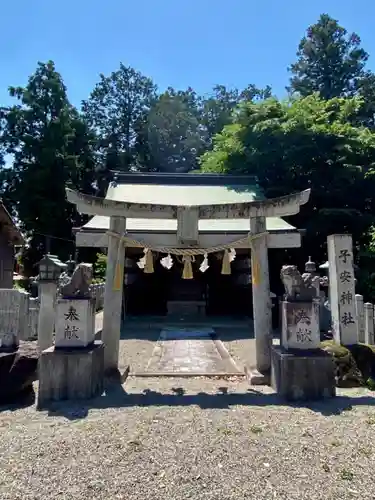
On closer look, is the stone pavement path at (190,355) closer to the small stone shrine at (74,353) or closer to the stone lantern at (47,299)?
the small stone shrine at (74,353)

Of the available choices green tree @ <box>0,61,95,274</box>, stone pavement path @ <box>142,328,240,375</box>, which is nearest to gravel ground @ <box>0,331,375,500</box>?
stone pavement path @ <box>142,328,240,375</box>

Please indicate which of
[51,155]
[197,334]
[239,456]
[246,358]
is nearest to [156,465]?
[239,456]

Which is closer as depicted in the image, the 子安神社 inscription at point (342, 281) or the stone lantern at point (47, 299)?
the 子安神社 inscription at point (342, 281)

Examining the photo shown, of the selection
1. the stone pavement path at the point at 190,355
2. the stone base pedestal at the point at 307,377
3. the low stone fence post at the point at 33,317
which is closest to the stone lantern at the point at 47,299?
the low stone fence post at the point at 33,317

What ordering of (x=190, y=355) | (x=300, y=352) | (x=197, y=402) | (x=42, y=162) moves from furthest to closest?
(x=42, y=162) < (x=190, y=355) < (x=300, y=352) < (x=197, y=402)

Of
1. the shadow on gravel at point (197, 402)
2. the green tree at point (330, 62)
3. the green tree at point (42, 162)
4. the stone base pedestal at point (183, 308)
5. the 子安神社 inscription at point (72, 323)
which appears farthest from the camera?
the green tree at point (330, 62)

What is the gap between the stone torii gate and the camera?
673cm

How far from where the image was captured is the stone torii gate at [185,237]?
6730mm

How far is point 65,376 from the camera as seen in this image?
5.65 m

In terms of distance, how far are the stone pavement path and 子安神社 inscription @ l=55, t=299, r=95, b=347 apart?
2322 millimetres

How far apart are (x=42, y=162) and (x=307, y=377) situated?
75.2 ft

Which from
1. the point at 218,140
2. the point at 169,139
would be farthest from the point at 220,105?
the point at 218,140

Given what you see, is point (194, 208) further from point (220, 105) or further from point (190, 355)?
point (220, 105)

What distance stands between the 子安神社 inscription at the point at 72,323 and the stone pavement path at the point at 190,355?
91.4 inches
